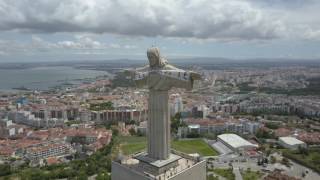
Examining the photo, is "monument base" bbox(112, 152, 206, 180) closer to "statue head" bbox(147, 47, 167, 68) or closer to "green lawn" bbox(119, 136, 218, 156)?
"statue head" bbox(147, 47, 167, 68)

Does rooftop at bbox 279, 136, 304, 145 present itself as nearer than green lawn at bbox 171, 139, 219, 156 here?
No

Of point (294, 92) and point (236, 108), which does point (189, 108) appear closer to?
point (236, 108)

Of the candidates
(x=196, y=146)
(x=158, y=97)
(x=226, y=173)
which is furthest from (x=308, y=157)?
(x=158, y=97)

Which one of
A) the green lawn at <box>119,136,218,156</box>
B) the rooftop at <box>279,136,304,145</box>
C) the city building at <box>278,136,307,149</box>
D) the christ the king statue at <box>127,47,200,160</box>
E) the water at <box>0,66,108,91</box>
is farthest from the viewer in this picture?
the water at <box>0,66,108,91</box>

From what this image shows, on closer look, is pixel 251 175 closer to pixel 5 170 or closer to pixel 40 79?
pixel 5 170

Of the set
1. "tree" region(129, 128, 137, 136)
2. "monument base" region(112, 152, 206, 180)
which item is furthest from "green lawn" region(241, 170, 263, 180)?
"monument base" region(112, 152, 206, 180)

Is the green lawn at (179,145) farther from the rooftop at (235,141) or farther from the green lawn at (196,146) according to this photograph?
the rooftop at (235,141)

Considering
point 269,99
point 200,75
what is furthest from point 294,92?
point 200,75
